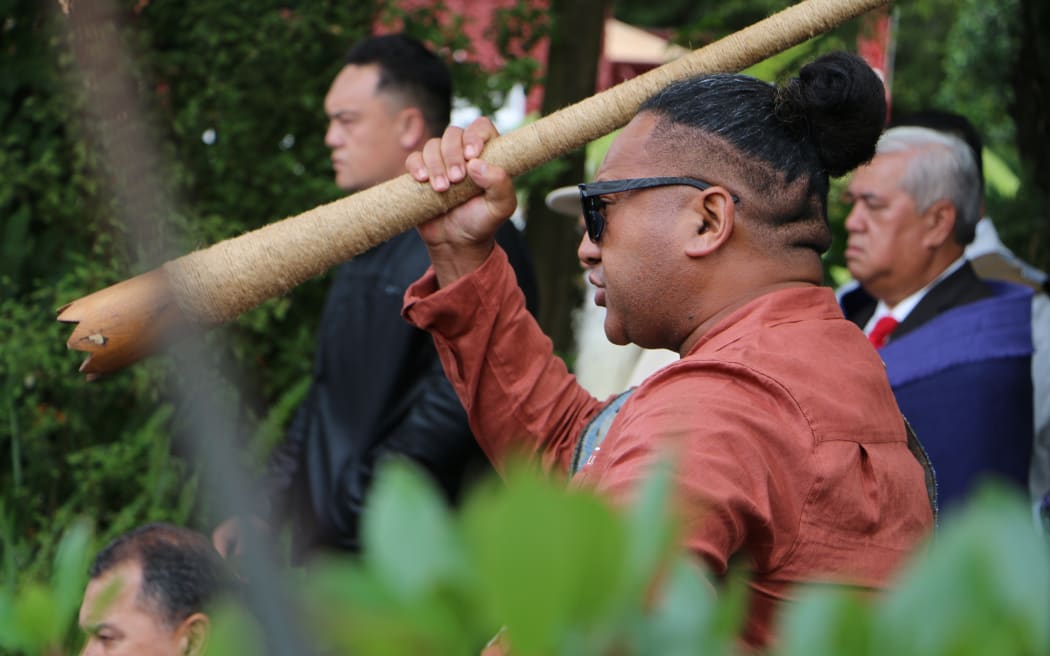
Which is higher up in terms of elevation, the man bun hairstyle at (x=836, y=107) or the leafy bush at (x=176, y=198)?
the man bun hairstyle at (x=836, y=107)

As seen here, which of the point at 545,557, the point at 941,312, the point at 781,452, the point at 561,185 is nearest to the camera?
the point at 545,557

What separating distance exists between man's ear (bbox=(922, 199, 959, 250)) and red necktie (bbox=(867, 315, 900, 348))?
238mm

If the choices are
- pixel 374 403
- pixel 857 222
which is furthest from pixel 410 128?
pixel 857 222

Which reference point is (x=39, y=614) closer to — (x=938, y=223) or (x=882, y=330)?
(x=882, y=330)

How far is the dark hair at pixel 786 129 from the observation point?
1.78 m

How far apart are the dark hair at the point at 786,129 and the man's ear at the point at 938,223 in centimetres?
177

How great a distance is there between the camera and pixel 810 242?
1820 mm

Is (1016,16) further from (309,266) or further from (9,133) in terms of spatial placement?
(309,266)

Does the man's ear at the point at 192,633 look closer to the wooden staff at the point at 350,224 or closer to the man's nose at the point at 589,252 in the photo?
the wooden staff at the point at 350,224

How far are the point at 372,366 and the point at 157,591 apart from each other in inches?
32.1

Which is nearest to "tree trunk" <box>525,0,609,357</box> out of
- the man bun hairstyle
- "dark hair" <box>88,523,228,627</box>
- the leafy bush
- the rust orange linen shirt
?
the leafy bush

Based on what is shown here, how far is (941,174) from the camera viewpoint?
3.61 m

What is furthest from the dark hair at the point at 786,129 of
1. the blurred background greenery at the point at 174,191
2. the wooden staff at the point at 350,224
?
→ the blurred background greenery at the point at 174,191

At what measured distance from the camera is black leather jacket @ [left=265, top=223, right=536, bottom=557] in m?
3.13
